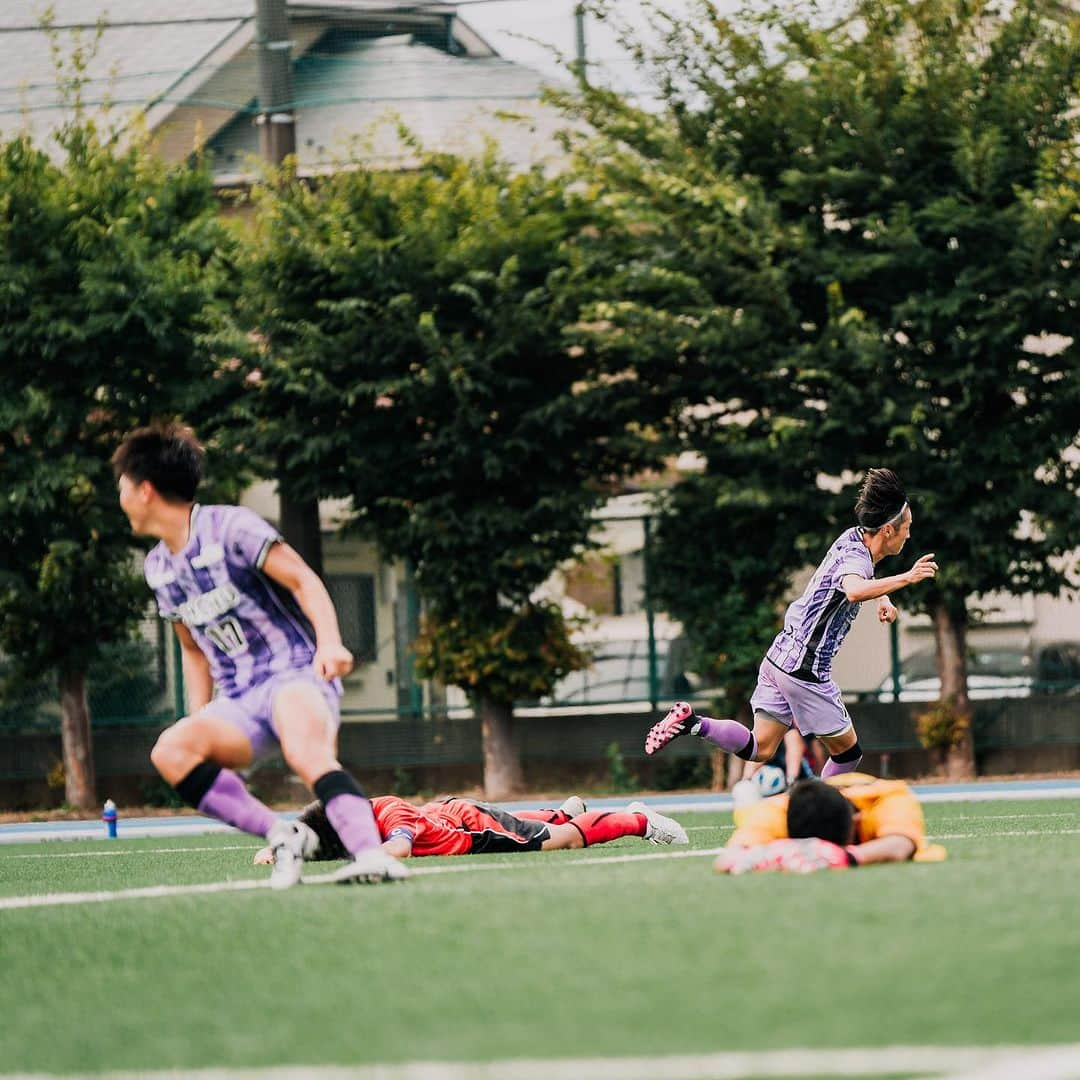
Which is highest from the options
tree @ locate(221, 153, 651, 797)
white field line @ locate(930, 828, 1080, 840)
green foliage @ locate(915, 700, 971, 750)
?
tree @ locate(221, 153, 651, 797)

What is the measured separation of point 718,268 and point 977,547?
377 centimetres

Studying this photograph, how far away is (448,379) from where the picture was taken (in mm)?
20453

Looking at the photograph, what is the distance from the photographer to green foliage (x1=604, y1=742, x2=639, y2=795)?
22266 mm

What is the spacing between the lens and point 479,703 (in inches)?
874

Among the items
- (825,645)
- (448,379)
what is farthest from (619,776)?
(825,645)

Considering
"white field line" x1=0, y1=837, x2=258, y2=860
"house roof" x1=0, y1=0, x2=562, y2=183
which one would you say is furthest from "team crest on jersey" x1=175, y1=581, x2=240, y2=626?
"house roof" x1=0, y1=0, x2=562, y2=183

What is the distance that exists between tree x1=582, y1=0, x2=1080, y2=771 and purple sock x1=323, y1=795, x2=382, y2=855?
13.0 meters

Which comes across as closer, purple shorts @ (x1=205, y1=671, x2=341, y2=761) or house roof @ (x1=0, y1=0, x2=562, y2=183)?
purple shorts @ (x1=205, y1=671, x2=341, y2=761)

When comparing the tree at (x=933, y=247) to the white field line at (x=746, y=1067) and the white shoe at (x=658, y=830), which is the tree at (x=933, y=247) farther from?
the white field line at (x=746, y=1067)

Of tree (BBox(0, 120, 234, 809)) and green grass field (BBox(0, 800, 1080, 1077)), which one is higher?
tree (BBox(0, 120, 234, 809))

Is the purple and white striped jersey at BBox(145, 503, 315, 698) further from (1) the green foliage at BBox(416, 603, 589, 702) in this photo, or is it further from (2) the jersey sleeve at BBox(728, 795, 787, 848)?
(1) the green foliage at BBox(416, 603, 589, 702)

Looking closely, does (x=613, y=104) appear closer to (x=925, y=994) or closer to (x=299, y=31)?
(x=299, y=31)

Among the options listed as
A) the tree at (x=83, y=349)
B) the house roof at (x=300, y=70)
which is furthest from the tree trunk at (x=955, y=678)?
the house roof at (x=300, y=70)

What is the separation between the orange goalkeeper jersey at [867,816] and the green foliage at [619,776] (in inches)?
574
